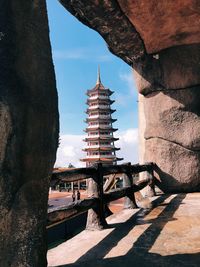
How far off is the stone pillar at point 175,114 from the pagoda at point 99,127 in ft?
103

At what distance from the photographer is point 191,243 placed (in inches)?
116

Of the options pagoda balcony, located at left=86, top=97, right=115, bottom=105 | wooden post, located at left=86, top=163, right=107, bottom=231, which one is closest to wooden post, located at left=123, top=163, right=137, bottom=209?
wooden post, located at left=86, top=163, right=107, bottom=231

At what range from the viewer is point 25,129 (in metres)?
1.74

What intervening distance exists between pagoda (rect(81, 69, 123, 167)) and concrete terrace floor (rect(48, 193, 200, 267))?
34522 mm

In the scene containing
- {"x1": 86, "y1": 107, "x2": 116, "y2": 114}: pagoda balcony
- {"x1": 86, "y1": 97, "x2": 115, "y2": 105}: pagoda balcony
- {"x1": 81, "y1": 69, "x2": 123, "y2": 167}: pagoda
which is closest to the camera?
{"x1": 81, "y1": 69, "x2": 123, "y2": 167}: pagoda

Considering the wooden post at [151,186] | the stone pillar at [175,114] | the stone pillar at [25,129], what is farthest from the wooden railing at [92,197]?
the stone pillar at [175,114]

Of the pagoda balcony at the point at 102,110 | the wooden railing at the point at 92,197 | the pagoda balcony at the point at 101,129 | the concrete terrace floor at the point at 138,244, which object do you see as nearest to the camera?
the concrete terrace floor at the point at 138,244

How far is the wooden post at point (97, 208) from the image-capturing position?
3746mm

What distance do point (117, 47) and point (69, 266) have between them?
525 cm

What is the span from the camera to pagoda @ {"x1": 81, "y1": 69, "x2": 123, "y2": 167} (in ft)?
133

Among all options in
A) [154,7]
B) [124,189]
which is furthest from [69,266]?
[154,7]

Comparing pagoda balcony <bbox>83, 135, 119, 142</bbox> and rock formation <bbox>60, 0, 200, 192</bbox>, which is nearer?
rock formation <bbox>60, 0, 200, 192</bbox>

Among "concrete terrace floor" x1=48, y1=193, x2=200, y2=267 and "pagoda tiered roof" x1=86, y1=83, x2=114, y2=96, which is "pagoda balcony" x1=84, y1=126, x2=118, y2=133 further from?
"concrete terrace floor" x1=48, y1=193, x2=200, y2=267

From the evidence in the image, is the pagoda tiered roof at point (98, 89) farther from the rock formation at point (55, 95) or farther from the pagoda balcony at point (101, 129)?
the rock formation at point (55, 95)
